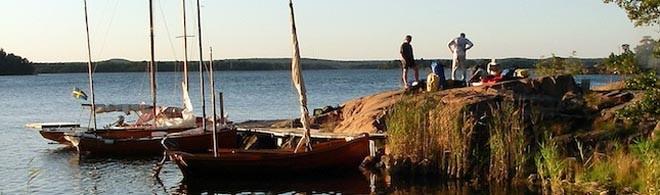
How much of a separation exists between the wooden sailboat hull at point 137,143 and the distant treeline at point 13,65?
482 ft

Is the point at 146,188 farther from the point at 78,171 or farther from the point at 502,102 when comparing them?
the point at 502,102

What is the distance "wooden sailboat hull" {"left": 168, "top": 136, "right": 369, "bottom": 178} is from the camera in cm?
2466

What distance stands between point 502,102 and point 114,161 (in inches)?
556

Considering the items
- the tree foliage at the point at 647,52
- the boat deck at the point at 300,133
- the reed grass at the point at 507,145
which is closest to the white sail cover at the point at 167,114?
the boat deck at the point at 300,133

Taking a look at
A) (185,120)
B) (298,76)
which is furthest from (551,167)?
(185,120)

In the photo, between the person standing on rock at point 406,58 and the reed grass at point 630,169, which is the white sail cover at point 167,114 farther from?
the reed grass at point 630,169

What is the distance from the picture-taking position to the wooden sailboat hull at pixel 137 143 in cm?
3103

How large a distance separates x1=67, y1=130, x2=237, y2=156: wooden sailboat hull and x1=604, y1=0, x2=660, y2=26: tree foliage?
16.8 m

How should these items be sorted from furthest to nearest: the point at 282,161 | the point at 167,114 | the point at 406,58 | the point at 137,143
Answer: the point at 167,114 → the point at 137,143 → the point at 406,58 → the point at 282,161

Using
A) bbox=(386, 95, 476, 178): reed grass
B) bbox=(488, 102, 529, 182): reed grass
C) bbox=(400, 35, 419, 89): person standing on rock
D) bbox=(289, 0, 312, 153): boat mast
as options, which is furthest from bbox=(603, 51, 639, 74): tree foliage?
bbox=(400, 35, 419, 89): person standing on rock

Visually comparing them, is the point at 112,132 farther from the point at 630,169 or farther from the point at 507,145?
the point at 630,169

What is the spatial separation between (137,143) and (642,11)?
67.5 feet

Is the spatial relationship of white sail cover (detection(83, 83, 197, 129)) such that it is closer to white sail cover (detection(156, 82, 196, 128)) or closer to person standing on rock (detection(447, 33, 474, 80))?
white sail cover (detection(156, 82, 196, 128))

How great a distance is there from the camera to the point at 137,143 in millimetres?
33219
